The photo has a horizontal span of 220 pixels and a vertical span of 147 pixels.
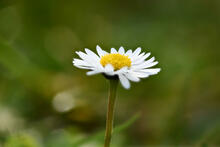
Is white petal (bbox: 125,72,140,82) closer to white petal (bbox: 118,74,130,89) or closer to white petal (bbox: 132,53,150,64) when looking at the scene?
white petal (bbox: 118,74,130,89)

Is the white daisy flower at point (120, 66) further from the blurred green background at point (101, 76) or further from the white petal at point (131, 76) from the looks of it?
the blurred green background at point (101, 76)

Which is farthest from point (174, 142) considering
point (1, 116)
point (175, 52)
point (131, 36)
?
point (131, 36)

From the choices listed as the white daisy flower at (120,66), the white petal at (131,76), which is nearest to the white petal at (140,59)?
the white daisy flower at (120,66)

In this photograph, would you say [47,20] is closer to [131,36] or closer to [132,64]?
[131,36]

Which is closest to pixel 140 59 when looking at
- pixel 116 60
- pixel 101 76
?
pixel 116 60

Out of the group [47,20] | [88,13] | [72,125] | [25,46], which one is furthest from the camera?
[88,13]

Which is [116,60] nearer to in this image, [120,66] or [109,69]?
[120,66]
